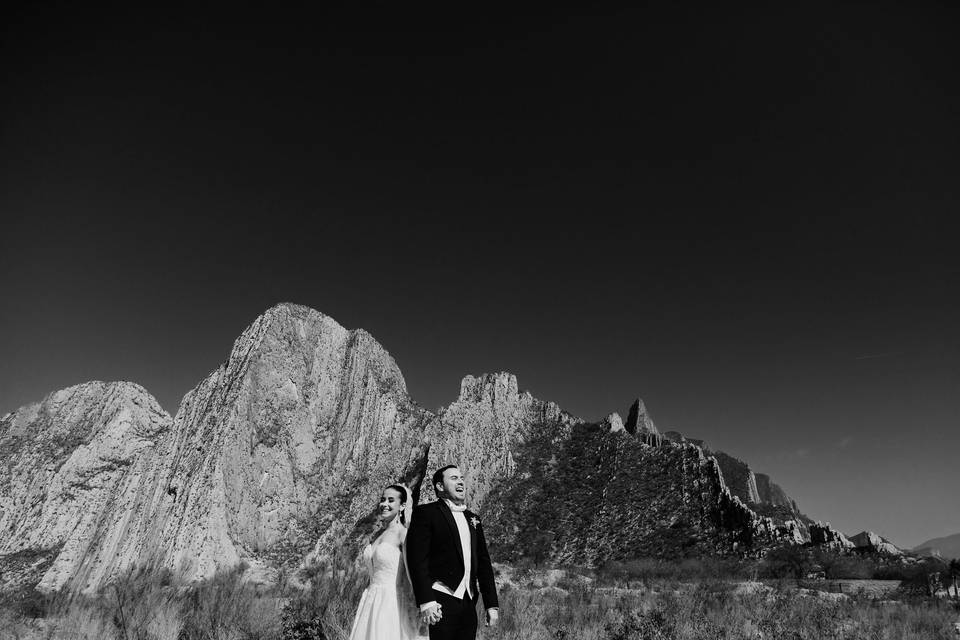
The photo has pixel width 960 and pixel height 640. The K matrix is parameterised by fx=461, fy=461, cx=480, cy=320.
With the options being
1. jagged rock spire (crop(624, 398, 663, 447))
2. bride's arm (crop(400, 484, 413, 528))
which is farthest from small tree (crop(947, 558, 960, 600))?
jagged rock spire (crop(624, 398, 663, 447))

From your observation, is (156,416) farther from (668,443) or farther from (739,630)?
(739,630)

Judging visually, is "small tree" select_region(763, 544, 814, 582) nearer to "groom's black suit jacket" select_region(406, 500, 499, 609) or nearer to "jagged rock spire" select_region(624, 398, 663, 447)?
"groom's black suit jacket" select_region(406, 500, 499, 609)

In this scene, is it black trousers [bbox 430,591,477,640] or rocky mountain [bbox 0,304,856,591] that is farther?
rocky mountain [bbox 0,304,856,591]

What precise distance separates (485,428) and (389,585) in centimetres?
5882

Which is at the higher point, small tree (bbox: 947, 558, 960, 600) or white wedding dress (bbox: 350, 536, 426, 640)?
white wedding dress (bbox: 350, 536, 426, 640)

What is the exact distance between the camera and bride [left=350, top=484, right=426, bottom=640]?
4.27m

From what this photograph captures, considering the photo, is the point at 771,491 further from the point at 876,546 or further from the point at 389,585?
the point at 389,585

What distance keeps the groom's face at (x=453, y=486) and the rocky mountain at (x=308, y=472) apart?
104 feet

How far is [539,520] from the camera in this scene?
50.6 metres

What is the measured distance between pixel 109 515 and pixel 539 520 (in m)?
41.5

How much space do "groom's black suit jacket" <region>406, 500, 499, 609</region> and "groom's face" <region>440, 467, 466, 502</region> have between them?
0.10 m

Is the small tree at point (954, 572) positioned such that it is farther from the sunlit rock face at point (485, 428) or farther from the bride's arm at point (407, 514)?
the sunlit rock face at point (485, 428)

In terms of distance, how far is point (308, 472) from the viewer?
5038 centimetres

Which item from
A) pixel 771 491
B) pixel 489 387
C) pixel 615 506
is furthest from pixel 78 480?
pixel 771 491
